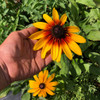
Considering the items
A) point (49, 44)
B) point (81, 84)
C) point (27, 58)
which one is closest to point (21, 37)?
point (27, 58)

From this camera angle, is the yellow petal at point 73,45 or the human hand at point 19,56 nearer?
the yellow petal at point 73,45

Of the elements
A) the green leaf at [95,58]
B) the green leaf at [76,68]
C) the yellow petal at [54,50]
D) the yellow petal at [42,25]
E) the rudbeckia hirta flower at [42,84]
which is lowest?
the rudbeckia hirta flower at [42,84]

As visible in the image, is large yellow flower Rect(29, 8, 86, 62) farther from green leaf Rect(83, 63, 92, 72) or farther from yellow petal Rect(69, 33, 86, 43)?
green leaf Rect(83, 63, 92, 72)

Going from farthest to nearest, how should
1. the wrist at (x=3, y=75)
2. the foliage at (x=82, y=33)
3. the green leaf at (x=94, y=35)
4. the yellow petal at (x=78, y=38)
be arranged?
the foliage at (x=82, y=33) < the green leaf at (x=94, y=35) < the wrist at (x=3, y=75) < the yellow petal at (x=78, y=38)

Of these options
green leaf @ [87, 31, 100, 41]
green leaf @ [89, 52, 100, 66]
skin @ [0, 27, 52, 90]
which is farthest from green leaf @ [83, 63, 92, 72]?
skin @ [0, 27, 52, 90]

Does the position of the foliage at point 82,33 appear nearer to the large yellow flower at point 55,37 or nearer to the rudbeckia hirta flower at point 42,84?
the rudbeckia hirta flower at point 42,84

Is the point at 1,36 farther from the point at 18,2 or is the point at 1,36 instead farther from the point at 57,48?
the point at 57,48

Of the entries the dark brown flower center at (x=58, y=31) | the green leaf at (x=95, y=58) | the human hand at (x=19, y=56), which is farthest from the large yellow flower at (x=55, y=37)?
the green leaf at (x=95, y=58)

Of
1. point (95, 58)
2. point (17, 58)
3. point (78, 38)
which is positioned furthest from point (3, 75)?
point (95, 58)

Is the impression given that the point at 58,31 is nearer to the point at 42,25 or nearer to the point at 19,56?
the point at 42,25
